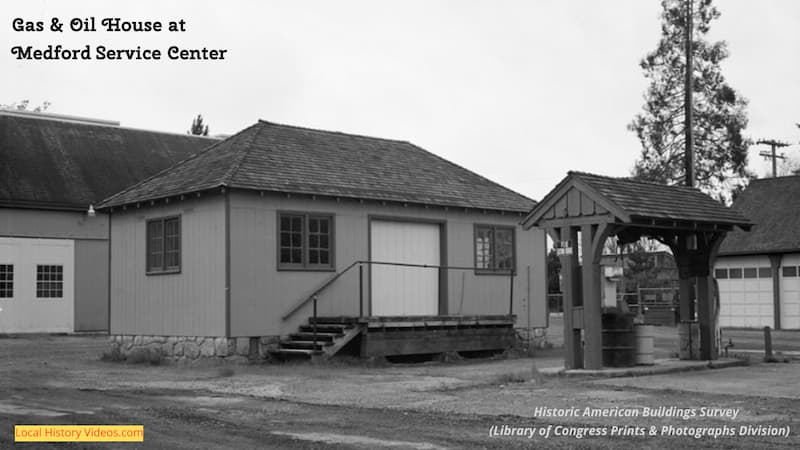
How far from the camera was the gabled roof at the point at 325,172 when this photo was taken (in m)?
20.9

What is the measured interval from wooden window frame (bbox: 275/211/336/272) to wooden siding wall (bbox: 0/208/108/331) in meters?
14.8

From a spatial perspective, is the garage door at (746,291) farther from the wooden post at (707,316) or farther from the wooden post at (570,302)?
the wooden post at (570,302)

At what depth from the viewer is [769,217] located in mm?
36750

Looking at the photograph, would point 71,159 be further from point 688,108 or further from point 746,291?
point 746,291

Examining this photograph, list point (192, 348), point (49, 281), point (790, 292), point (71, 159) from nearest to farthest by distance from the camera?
point (192, 348) < point (49, 281) < point (790, 292) < point (71, 159)

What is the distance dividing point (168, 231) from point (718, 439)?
14.3 metres

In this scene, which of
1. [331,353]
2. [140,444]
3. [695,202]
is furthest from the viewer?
[331,353]

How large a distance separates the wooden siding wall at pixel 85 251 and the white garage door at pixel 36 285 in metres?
0.24

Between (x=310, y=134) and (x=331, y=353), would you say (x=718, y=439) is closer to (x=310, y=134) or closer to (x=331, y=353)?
(x=331, y=353)

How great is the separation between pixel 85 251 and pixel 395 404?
77.3 ft

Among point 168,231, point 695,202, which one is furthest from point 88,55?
point 695,202

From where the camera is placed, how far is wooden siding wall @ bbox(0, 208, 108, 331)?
33.4m

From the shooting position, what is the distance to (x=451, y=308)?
76.5 feet

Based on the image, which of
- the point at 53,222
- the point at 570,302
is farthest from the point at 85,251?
the point at 570,302
